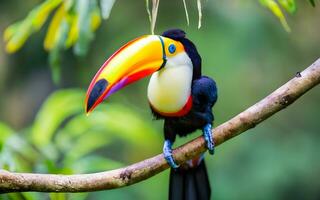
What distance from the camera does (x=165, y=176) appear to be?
223 inches

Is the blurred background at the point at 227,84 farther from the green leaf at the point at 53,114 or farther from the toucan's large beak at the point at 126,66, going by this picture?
the toucan's large beak at the point at 126,66

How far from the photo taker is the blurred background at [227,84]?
5711 mm

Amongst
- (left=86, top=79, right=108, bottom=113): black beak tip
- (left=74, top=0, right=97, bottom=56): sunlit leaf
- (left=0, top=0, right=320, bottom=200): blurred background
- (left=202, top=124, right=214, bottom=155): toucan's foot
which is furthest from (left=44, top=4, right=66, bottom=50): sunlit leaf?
(left=0, top=0, right=320, bottom=200): blurred background

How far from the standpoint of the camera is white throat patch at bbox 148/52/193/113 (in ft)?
8.39

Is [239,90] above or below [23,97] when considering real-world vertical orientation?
below

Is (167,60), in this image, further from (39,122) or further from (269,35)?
(269,35)

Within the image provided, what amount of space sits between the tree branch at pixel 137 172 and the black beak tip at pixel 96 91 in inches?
11.5

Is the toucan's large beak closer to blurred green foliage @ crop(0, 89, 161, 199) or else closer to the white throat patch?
the white throat patch

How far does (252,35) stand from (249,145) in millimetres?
987

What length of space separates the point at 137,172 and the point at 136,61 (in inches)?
16.0

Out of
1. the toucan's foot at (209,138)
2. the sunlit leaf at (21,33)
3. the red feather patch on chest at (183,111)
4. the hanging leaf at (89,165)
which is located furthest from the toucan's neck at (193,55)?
the hanging leaf at (89,165)

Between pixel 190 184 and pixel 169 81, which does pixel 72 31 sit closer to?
pixel 169 81

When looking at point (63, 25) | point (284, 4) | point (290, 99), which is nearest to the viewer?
point (290, 99)

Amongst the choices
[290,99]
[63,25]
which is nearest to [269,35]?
[63,25]
